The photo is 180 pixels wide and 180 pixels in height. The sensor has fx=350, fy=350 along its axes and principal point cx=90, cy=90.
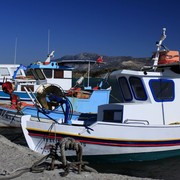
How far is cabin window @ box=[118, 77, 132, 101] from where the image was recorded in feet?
38.6

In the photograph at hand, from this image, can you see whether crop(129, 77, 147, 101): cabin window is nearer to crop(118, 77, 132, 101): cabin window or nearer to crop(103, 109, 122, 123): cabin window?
crop(118, 77, 132, 101): cabin window

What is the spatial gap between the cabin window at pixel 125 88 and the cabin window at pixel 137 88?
0.20 meters

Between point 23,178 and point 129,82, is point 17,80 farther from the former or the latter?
point 23,178

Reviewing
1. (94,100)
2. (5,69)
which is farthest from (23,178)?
(5,69)

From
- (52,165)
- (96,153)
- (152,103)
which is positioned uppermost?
(152,103)

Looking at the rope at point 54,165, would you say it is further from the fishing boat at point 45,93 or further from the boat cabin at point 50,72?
the boat cabin at point 50,72

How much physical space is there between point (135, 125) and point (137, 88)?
1.54 m

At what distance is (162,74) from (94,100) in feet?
25.0

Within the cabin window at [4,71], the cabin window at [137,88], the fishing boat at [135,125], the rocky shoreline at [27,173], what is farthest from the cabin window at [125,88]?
the cabin window at [4,71]

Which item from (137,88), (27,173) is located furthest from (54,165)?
(137,88)

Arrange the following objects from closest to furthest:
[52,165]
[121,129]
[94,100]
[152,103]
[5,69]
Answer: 1. [52,165]
2. [121,129]
3. [152,103]
4. [94,100]
5. [5,69]

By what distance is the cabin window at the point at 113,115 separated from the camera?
11266 millimetres

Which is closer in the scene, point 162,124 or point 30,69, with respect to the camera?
point 162,124

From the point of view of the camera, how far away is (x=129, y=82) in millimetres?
11609
